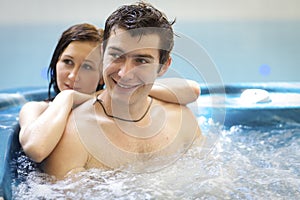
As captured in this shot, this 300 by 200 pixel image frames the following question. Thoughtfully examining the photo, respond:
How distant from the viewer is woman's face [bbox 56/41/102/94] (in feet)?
5.02

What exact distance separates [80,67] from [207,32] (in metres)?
3.41

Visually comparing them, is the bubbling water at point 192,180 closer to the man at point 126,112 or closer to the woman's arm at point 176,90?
the man at point 126,112

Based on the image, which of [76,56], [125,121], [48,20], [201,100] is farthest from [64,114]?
[48,20]

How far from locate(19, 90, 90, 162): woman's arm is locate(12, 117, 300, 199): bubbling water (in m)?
0.09

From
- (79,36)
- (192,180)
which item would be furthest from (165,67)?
(79,36)

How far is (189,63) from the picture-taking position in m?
1.22

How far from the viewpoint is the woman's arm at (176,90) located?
57.5 inches

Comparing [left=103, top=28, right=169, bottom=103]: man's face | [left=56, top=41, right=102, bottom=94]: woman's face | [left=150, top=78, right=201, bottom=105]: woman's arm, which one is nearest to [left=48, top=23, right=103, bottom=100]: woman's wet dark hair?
[left=56, top=41, right=102, bottom=94]: woman's face

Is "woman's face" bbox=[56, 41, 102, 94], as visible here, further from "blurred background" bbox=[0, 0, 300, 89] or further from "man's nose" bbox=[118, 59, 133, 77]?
"blurred background" bbox=[0, 0, 300, 89]

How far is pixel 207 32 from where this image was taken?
15.6 ft

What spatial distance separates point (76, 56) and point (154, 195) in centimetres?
73

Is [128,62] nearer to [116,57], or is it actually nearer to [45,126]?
[116,57]

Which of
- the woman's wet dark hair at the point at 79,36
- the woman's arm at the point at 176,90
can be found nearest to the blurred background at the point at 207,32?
the woman's wet dark hair at the point at 79,36

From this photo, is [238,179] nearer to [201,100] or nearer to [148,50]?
[148,50]
